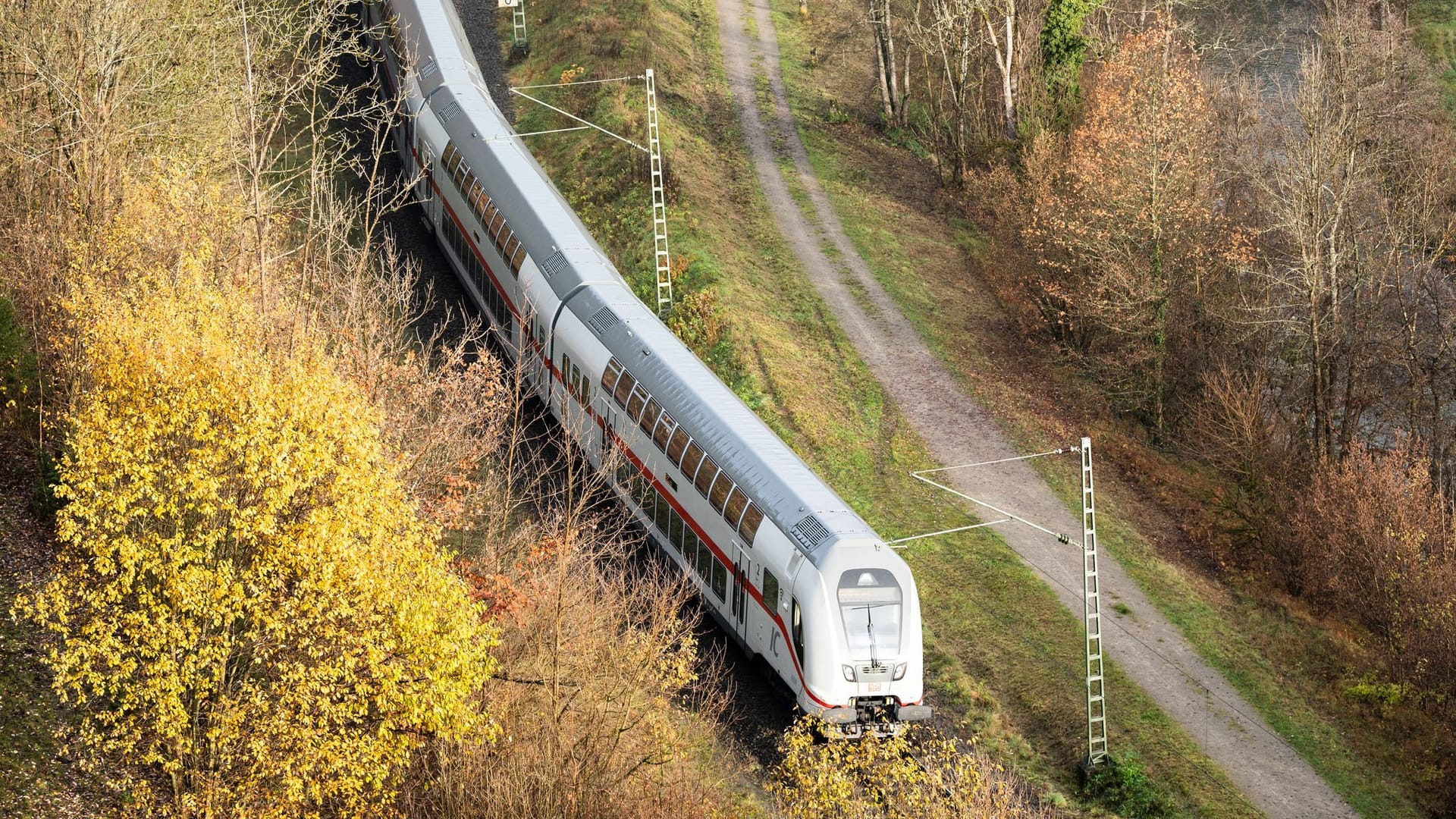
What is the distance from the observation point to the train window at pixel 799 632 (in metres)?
26.8

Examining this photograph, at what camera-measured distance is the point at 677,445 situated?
31438mm

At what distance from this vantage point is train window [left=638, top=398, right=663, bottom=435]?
32.2 meters

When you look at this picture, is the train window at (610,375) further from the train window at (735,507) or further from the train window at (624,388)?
the train window at (735,507)

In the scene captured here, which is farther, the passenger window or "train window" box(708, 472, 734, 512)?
the passenger window

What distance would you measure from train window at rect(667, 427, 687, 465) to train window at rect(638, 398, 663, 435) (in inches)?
29.6

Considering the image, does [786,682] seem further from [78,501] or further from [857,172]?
[857,172]

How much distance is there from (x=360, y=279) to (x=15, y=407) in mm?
7428

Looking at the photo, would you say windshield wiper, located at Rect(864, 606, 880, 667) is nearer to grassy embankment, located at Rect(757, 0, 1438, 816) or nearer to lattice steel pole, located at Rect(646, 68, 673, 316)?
grassy embankment, located at Rect(757, 0, 1438, 816)

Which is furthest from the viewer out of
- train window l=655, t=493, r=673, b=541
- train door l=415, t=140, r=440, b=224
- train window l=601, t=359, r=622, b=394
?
train door l=415, t=140, r=440, b=224

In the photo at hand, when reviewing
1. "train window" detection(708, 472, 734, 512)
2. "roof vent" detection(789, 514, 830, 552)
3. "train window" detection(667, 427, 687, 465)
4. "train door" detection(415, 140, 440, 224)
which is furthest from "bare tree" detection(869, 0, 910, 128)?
"roof vent" detection(789, 514, 830, 552)

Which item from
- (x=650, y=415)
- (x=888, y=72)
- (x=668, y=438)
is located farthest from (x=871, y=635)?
(x=888, y=72)

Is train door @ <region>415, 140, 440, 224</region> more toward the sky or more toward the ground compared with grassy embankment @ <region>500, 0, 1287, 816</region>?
more toward the sky

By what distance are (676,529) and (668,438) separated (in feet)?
6.44

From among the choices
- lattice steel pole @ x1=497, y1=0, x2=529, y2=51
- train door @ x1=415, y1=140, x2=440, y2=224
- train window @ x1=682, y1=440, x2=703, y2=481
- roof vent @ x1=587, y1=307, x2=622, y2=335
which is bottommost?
train window @ x1=682, y1=440, x2=703, y2=481
